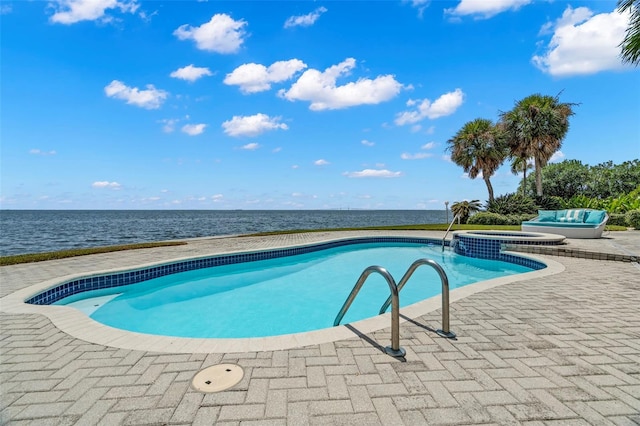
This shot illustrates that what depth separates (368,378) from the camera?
248cm

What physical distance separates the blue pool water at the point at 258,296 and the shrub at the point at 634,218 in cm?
1345

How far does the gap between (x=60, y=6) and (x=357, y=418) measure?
351 inches

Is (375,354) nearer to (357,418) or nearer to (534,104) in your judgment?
(357,418)

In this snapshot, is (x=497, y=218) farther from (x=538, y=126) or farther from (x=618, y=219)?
(x=538, y=126)

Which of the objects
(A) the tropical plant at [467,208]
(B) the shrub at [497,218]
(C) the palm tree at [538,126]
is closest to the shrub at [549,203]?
(C) the palm tree at [538,126]

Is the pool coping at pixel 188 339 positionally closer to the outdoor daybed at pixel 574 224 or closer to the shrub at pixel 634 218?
the outdoor daybed at pixel 574 224

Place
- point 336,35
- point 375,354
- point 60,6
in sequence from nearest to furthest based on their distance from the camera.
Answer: point 375,354
point 60,6
point 336,35

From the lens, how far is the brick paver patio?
2045 mm

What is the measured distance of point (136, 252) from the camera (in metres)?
10.2

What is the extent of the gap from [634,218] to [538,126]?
8.23m

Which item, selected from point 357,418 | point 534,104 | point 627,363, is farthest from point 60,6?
point 534,104

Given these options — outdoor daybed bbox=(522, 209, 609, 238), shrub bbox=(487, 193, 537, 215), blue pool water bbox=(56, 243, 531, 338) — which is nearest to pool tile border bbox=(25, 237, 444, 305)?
blue pool water bbox=(56, 243, 531, 338)

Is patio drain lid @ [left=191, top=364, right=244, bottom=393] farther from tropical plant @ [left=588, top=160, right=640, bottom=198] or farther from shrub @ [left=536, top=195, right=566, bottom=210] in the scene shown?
tropical plant @ [left=588, top=160, right=640, bottom=198]

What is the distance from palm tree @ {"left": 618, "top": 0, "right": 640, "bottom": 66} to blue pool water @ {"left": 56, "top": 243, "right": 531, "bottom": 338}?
5304mm
